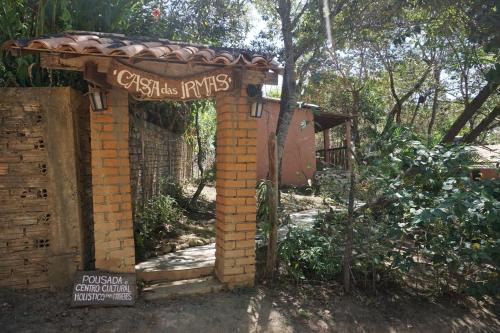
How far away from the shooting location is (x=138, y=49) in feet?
11.7

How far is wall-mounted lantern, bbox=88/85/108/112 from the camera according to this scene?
12.5 feet

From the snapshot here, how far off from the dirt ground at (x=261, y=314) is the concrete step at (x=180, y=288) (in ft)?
0.27

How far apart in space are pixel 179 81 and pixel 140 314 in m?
2.44

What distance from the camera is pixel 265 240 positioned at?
16.3 feet

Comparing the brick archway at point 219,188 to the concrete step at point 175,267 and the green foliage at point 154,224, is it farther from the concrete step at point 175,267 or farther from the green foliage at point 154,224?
the green foliage at point 154,224

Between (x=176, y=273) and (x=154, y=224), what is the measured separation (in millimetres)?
1679

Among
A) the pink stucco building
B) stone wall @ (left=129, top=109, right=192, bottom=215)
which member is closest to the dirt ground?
stone wall @ (left=129, top=109, right=192, bottom=215)

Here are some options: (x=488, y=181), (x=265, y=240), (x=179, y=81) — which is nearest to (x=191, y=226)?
(x=265, y=240)

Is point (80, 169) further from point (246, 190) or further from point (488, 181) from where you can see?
point (488, 181)

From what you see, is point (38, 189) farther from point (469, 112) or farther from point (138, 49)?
point (469, 112)

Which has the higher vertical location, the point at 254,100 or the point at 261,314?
the point at 254,100

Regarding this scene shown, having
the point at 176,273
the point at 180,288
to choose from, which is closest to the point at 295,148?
the point at 176,273

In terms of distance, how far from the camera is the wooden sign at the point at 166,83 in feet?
12.6

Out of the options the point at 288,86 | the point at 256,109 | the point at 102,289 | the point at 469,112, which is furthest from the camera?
the point at 469,112
